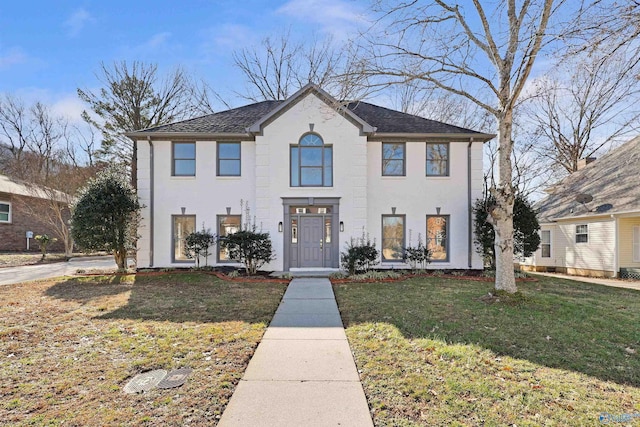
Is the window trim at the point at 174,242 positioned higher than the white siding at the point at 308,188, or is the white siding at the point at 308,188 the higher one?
the white siding at the point at 308,188

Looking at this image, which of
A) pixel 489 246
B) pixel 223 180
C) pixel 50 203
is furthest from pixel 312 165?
pixel 50 203

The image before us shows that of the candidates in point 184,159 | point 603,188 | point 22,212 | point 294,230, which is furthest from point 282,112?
point 22,212

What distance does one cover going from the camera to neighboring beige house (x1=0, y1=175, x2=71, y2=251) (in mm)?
19859

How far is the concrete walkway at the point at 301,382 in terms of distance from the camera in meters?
2.98

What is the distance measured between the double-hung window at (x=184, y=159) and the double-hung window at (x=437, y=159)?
908 cm

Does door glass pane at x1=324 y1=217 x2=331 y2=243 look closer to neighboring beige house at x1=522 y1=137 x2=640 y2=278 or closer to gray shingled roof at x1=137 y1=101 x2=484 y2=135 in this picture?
gray shingled roof at x1=137 y1=101 x2=484 y2=135

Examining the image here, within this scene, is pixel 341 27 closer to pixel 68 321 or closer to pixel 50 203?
pixel 68 321

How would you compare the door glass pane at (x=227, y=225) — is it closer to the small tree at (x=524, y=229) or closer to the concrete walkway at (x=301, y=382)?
the concrete walkway at (x=301, y=382)

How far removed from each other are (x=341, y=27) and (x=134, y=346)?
8.08 m

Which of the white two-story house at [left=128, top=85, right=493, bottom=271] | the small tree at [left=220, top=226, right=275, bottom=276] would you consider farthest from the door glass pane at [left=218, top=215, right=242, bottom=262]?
the small tree at [left=220, top=226, right=275, bottom=276]

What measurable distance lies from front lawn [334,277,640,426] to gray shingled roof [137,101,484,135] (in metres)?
7.14

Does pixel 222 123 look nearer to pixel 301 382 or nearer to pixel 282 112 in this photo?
pixel 282 112

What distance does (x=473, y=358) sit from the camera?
429 cm

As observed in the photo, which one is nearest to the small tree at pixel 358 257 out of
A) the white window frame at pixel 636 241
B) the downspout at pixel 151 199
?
the downspout at pixel 151 199
